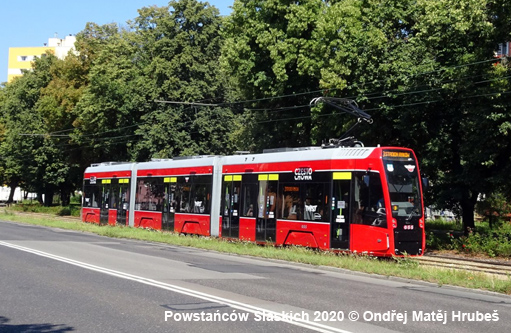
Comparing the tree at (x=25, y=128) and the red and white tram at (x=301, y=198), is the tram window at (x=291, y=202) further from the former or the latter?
the tree at (x=25, y=128)

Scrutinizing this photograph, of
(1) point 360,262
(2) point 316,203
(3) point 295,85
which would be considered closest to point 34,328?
(1) point 360,262

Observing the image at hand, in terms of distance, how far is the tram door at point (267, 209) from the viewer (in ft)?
73.7

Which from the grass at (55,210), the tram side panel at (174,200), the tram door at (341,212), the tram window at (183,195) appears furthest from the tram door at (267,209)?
the grass at (55,210)

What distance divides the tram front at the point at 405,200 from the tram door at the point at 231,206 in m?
7.29

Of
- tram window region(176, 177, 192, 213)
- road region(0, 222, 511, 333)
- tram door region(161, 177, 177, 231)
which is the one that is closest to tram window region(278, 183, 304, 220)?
road region(0, 222, 511, 333)

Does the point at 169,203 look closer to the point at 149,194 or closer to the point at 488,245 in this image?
the point at 149,194

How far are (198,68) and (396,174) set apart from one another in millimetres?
29279

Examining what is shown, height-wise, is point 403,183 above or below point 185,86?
below

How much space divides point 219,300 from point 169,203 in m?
20.0

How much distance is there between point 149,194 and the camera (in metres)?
31.5

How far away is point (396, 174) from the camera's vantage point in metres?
19.0

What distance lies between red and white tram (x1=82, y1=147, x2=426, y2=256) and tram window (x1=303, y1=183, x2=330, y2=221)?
0.03 metres

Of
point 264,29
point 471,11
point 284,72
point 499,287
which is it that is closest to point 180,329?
point 499,287

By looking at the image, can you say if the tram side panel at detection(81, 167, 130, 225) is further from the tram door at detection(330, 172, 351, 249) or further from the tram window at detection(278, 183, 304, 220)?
the tram door at detection(330, 172, 351, 249)
